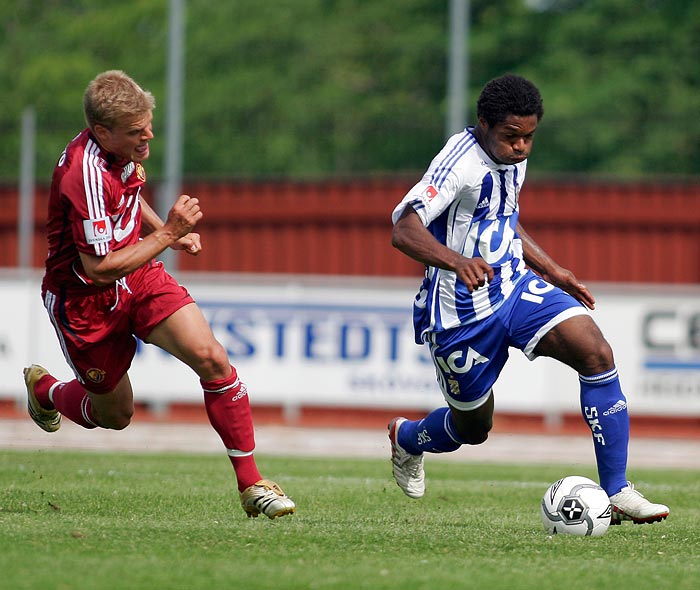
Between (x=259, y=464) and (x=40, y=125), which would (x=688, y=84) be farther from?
(x=259, y=464)

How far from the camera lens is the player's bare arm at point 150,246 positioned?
6.47 meters

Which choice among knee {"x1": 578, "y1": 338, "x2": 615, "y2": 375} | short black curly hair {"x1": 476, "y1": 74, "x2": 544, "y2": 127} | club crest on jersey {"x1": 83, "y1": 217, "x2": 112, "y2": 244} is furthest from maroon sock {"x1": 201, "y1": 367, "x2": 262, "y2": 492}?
short black curly hair {"x1": 476, "y1": 74, "x2": 544, "y2": 127}

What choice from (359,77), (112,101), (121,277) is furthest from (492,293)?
(359,77)

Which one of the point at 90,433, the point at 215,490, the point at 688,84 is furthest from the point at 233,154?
the point at 215,490

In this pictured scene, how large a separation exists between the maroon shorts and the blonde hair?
850 mm

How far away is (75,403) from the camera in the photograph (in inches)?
304

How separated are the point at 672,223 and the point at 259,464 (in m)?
10.2

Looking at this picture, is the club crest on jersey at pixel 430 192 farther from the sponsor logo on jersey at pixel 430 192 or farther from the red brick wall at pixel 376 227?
the red brick wall at pixel 376 227

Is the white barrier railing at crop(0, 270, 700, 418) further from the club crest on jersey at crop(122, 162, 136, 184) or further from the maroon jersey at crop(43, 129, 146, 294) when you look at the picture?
the club crest on jersey at crop(122, 162, 136, 184)

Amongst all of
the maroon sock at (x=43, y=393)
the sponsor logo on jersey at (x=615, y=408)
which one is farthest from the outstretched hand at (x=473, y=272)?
the maroon sock at (x=43, y=393)

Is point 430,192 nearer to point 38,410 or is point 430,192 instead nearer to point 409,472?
point 409,472

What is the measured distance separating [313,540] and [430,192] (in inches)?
73.3

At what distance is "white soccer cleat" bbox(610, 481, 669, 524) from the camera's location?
21.4ft

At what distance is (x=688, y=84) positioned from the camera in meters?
33.5
